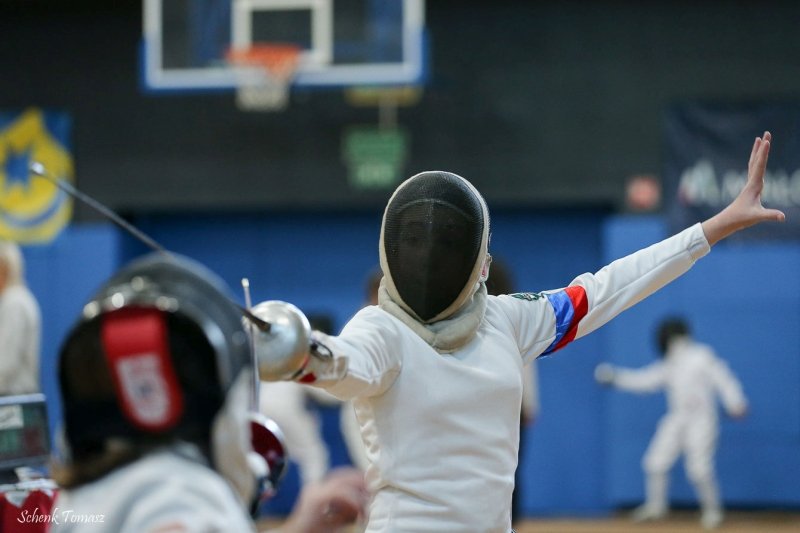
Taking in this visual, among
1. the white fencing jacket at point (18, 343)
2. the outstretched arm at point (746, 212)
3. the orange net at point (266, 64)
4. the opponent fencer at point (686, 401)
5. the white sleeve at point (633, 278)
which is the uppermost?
the orange net at point (266, 64)

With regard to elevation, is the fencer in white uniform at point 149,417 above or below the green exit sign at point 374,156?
above

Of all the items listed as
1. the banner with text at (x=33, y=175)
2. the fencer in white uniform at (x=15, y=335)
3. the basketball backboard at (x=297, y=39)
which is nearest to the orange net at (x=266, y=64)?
the basketball backboard at (x=297, y=39)

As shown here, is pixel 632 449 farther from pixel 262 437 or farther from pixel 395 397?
pixel 262 437

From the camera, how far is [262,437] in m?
2.09

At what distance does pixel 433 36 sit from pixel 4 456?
7.45 metres

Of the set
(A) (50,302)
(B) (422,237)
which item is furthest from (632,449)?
(B) (422,237)

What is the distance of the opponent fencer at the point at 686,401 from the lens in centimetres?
902

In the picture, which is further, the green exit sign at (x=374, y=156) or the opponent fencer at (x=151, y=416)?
the green exit sign at (x=374, y=156)

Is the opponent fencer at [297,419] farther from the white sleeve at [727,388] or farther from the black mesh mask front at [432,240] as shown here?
the black mesh mask front at [432,240]

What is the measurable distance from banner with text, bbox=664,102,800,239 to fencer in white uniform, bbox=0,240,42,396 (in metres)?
5.14

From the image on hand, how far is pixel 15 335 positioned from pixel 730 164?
5.69 meters

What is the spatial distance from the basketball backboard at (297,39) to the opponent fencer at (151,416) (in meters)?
6.95

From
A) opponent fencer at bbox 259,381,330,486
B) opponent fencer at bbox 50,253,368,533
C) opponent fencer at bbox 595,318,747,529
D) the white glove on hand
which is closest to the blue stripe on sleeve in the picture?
opponent fencer at bbox 50,253,368,533

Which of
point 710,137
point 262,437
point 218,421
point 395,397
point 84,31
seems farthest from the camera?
point 84,31
